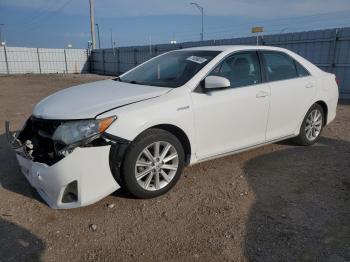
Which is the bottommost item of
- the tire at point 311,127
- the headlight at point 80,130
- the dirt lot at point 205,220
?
the dirt lot at point 205,220

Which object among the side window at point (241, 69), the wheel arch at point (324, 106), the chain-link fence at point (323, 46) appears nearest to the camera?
the side window at point (241, 69)

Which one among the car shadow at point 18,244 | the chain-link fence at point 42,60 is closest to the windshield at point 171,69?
the car shadow at point 18,244

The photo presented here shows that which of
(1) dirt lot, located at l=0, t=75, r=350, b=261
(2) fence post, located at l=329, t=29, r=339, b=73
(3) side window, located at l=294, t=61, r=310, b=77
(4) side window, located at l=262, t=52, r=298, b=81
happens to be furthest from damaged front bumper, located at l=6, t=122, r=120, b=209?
(2) fence post, located at l=329, t=29, r=339, b=73

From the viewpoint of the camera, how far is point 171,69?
13.3 ft

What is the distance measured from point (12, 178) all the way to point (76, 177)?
154 cm

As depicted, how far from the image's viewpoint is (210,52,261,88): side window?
12.6 ft

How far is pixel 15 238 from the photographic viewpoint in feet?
8.87

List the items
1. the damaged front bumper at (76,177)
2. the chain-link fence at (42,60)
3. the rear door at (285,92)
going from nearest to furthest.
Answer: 1. the damaged front bumper at (76,177)
2. the rear door at (285,92)
3. the chain-link fence at (42,60)

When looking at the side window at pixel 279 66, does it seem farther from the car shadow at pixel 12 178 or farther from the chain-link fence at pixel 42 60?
the chain-link fence at pixel 42 60

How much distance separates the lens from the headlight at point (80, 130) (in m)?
2.84

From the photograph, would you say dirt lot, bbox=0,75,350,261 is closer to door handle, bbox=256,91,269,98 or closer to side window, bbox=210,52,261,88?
door handle, bbox=256,91,269,98

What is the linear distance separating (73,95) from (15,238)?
1602 millimetres

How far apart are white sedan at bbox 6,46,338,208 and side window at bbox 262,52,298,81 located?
→ 0.02m

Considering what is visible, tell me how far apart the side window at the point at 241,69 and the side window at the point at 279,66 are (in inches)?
8.0
